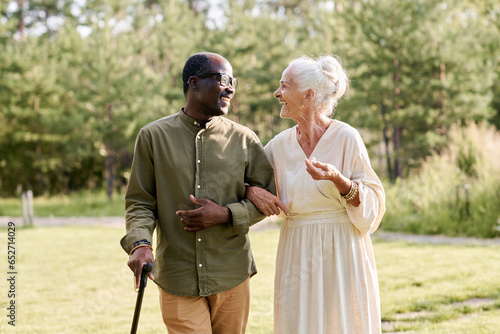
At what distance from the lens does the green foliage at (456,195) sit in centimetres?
1038

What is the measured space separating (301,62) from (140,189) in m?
1.14

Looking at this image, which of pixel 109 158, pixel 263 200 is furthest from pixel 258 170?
pixel 109 158

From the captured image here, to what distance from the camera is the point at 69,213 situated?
17.2 metres

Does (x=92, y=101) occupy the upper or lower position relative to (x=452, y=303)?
upper

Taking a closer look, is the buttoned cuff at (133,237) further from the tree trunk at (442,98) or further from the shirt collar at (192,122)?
the tree trunk at (442,98)

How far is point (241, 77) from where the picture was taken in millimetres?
21531

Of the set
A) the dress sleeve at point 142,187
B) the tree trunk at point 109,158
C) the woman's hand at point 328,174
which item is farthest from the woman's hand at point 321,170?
the tree trunk at point 109,158

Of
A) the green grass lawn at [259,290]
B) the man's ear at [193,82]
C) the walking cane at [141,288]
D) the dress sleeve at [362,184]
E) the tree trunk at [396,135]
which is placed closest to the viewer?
the walking cane at [141,288]

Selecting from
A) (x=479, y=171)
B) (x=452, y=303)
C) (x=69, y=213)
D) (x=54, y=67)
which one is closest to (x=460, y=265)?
(x=452, y=303)

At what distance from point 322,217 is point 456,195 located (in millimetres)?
8855

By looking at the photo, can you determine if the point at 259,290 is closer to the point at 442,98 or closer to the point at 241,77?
the point at 442,98

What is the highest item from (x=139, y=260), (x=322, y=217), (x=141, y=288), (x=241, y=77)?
(x=241, y=77)

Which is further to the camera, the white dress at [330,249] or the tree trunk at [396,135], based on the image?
the tree trunk at [396,135]

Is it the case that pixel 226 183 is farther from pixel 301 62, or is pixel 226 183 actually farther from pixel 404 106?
pixel 404 106
